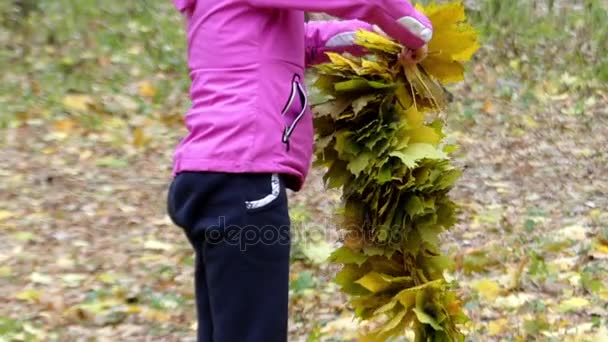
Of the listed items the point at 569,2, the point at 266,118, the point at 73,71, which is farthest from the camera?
the point at 569,2

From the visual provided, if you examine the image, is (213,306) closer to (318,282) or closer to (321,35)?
(321,35)

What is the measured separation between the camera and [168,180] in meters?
5.95

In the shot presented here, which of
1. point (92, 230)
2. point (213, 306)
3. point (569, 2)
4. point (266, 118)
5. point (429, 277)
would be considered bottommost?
point (569, 2)

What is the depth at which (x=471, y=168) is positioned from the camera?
593 centimetres

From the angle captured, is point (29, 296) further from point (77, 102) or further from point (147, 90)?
point (147, 90)

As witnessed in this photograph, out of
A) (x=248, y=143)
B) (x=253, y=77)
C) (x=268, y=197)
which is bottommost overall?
(x=268, y=197)

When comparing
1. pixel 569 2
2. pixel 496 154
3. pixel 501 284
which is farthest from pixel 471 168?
pixel 569 2

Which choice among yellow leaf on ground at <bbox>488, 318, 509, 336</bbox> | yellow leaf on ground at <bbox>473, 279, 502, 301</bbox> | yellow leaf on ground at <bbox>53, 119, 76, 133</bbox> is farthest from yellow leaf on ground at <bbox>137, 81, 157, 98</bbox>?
yellow leaf on ground at <bbox>488, 318, 509, 336</bbox>

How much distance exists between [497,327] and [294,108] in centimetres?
173

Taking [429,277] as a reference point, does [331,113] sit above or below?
above

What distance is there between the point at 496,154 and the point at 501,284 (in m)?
2.33

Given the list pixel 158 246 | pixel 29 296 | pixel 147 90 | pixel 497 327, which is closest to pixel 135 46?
pixel 147 90

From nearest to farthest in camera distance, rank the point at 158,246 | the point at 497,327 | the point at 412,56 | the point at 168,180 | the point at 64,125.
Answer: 1. the point at 412,56
2. the point at 497,327
3. the point at 158,246
4. the point at 168,180
5. the point at 64,125
